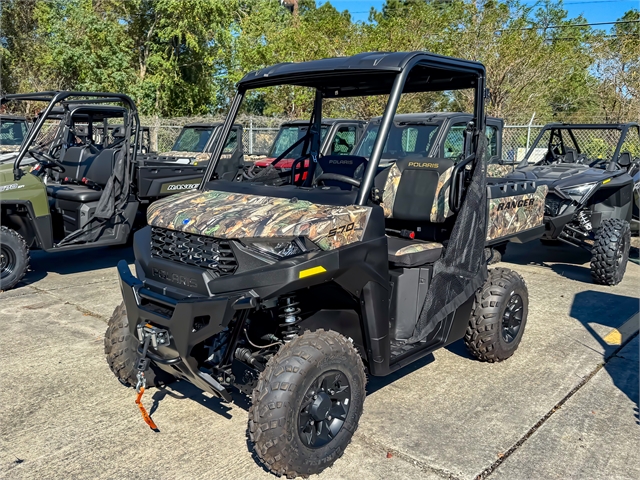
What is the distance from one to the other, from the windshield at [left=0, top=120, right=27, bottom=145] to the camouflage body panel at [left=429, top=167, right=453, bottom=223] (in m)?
10.3

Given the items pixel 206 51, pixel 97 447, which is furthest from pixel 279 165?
pixel 206 51

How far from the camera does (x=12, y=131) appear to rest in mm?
12047

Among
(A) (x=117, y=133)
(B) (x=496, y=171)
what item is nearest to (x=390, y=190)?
(B) (x=496, y=171)

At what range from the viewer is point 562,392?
419cm

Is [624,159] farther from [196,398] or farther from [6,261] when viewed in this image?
[6,261]

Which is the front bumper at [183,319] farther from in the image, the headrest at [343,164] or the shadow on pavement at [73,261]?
the shadow on pavement at [73,261]

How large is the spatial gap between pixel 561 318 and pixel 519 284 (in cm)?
156

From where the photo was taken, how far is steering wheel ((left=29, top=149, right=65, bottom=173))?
7.66m

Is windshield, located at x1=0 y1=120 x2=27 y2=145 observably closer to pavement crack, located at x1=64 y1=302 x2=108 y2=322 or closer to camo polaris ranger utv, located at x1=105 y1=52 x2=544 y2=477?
pavement crack, located at x1=64 y1=302 x2=108 y2=322

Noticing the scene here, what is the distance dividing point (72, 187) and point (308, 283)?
596 cm

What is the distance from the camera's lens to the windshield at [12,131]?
11930 millimetres

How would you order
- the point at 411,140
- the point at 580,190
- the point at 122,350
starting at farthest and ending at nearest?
the point at 411,140 → the point at 580,190 → the point at 122,350

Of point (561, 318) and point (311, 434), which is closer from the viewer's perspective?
point (311, 434)

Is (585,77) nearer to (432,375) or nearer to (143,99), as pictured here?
(143,99)
